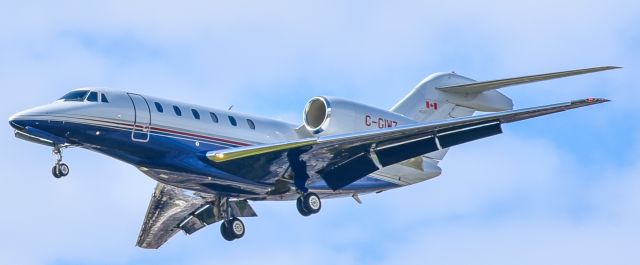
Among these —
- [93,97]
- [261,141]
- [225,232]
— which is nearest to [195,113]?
[261,141]

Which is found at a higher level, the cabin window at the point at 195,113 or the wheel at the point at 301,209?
the cabin window at the point at 195,113

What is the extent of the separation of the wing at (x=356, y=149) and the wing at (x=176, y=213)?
2641mm

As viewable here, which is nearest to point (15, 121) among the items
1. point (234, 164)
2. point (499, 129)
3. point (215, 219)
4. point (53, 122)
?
point (53, 122)

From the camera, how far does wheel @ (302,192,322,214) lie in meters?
33.2

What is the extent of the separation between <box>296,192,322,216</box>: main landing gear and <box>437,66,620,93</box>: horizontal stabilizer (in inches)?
180

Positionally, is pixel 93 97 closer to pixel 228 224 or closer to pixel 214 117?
pixel 214 117

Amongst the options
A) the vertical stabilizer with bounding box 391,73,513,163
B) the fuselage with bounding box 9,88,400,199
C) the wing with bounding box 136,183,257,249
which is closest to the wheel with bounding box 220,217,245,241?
the wing with bounding box 136,183,257,249

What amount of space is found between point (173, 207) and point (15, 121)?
656cm

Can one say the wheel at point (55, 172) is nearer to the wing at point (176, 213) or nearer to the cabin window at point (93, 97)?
the cabin window at point (93, 97)

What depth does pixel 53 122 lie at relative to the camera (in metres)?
30.7

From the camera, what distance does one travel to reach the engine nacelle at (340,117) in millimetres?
33156

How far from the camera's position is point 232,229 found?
115 ft

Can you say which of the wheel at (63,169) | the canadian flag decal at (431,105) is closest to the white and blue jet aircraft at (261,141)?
the wheel at (63,169)

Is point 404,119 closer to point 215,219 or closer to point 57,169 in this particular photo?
point 215,219
